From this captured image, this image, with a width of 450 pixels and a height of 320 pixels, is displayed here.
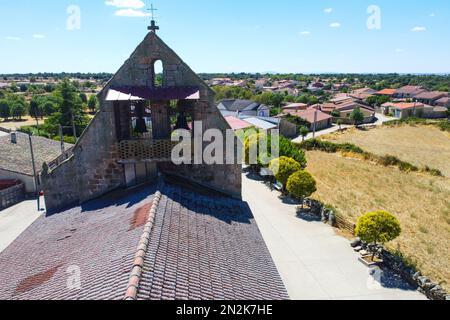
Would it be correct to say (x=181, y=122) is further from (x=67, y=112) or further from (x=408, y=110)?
(x=408, y=110)

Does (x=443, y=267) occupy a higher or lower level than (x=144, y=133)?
lower

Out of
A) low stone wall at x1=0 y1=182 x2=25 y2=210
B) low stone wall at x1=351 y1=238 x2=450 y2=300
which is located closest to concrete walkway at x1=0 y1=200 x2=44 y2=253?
low stone wall at x1=0 y1=182 x2=25 y2=210

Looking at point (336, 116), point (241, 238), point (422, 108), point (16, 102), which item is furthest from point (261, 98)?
point (241, 238)

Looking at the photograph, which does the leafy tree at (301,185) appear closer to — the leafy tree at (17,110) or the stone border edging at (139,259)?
the stone border edging at (139,259)

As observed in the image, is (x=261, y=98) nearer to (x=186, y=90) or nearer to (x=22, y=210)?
(x=22, y=210)

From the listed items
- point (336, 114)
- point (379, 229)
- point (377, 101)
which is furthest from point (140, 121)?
point (377, 101)
